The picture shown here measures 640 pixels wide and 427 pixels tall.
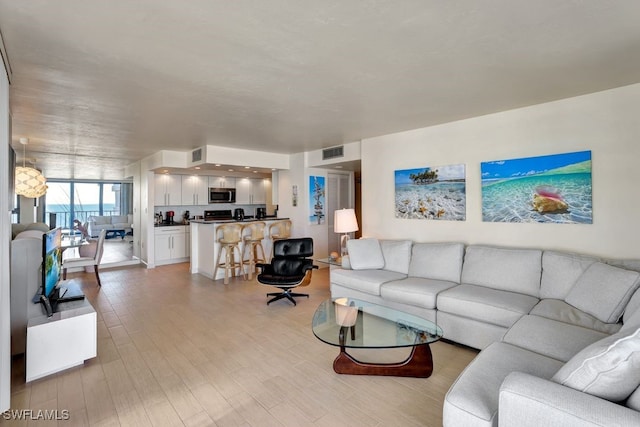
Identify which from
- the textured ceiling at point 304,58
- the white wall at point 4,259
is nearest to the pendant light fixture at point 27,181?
the textured ceiling at point 304,58

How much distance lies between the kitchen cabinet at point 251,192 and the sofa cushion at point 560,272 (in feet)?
23.7

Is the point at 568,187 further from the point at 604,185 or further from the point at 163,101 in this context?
the point at 163,101

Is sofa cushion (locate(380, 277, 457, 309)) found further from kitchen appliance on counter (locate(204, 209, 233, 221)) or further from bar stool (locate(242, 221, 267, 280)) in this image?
kitchen appliance on counter (locate(204, 209, 233, 221))

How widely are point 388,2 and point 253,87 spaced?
1.54 meters

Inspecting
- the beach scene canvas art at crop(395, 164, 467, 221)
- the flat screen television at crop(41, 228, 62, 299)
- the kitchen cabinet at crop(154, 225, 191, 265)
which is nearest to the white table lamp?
the beach scene canvas art at crop(395, 164, 467, 221)

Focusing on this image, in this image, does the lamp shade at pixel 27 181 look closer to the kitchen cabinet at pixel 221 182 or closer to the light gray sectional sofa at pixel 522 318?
the kitchen cabinet at pixel 221 182

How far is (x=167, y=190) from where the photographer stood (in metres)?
7.57

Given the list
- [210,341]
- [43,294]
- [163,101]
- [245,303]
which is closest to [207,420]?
[210,341]

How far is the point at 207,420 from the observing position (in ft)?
6.59

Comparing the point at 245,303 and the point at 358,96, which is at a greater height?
the point at 358,96

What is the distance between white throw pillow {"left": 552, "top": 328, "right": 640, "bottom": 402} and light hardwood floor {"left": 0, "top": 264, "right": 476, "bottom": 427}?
99 centimetres

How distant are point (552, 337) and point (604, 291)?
74cm

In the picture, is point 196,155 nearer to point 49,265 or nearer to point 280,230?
point 280,230

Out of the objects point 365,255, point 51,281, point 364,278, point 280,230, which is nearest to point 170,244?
point 280,230
